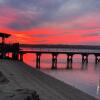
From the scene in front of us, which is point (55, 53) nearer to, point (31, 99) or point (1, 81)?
point (1, 81)

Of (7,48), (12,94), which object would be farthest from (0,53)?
(12,94)

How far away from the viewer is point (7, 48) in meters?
52.2

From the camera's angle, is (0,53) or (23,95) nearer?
(23,95)

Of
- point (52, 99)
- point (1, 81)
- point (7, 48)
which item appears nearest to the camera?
point (52, 99)

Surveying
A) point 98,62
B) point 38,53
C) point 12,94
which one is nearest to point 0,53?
point 38,53

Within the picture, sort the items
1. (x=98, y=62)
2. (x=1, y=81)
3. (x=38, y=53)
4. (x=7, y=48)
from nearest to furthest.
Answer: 1. (x=1, y=81)
2. (x=7, y=48)
3. (x=38, y=53)
4. (x=98, y=62)

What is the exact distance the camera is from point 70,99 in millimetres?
17969

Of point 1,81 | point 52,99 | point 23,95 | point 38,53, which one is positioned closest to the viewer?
point 23,95

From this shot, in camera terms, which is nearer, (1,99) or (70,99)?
(1,99)

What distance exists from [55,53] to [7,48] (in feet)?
123

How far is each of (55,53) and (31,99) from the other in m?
79.5

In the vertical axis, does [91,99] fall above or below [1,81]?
below

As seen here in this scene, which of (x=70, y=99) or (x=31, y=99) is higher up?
(x=31, y=99)

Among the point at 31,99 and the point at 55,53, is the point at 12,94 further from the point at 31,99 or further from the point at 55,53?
the point at 55,53
